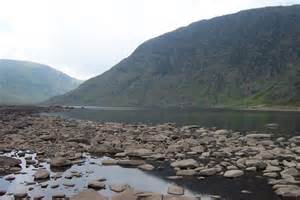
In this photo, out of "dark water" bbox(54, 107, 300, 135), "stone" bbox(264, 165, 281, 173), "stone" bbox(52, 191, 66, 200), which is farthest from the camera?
"dark water" bbox(54, 107, 300, 135)

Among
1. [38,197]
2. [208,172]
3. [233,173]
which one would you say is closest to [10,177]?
[38,197]

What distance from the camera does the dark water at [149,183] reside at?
908 inches

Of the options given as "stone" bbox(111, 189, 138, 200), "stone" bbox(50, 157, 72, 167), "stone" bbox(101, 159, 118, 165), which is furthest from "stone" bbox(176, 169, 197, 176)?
"stone" bbox(50, 157, 72, 167)

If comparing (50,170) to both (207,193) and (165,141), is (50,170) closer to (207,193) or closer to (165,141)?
(207,193)

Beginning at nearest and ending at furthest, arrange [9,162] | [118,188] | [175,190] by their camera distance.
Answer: [175,190] < [118,188] < [9,162]

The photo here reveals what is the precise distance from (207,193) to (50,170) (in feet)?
41.3

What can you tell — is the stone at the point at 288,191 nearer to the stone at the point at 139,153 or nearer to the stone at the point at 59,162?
the stone at the point at 139,153

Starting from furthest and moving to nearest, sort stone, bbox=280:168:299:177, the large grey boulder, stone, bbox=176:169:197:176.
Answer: stone, bbox=176:169:197:176, the large grey boulder, stone, bbox=280:168:299:177

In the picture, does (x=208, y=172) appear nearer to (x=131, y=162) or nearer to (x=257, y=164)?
(x=257, y=164)

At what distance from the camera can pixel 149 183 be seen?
25.8m

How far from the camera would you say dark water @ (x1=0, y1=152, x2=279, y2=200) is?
23.1 m

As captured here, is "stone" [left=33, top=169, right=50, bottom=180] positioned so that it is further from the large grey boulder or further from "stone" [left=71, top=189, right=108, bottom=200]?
the large grey boulder

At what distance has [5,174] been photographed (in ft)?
92.3

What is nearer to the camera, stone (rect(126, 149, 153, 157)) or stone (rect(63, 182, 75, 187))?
stone (rect(63, 182, 75, 187))
